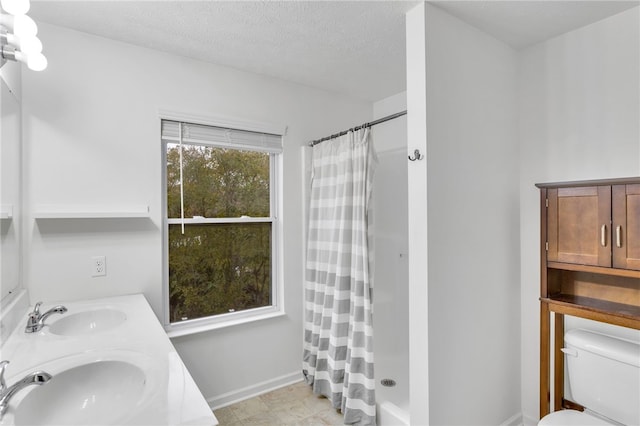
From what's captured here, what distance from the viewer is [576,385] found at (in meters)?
1.70

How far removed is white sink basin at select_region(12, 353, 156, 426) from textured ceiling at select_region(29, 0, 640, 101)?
1.65 m

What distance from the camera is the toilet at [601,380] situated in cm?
151

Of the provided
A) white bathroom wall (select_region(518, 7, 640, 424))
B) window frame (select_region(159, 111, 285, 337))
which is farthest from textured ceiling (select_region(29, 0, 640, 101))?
window frame (select_region(159, 111, 285, 337))

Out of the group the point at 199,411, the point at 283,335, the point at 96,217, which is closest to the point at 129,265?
the point at 96,217

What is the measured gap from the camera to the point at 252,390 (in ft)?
8.19

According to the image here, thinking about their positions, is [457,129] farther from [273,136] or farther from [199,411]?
[199,411]

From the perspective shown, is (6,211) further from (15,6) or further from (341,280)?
(341,280)

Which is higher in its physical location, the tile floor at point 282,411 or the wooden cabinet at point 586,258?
the wooden cabinet at point 586,258

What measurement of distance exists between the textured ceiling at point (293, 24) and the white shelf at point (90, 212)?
3.34 ft

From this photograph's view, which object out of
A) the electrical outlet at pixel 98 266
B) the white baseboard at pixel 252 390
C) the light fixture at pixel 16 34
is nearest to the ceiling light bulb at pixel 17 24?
the light fixture at pixel 16 34

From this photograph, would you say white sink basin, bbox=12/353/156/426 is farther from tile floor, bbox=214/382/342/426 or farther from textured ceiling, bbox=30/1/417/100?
textured ceiling, bbox=30/1/417/100

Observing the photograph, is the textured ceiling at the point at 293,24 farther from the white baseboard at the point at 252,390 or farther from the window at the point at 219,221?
the white baseboard at the point at 252,390

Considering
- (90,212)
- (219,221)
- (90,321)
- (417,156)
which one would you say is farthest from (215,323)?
(417,156)

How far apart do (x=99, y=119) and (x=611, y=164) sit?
2878 mm
